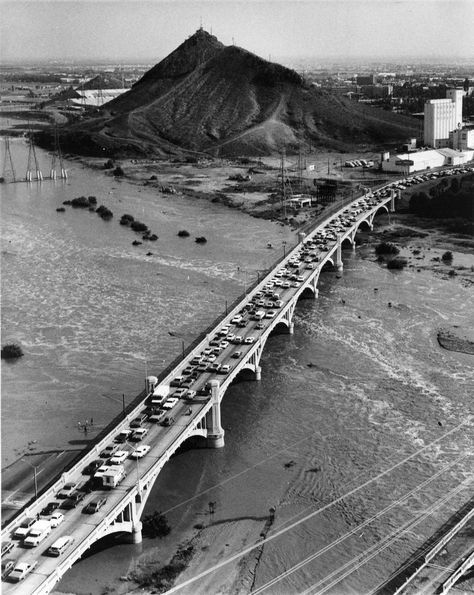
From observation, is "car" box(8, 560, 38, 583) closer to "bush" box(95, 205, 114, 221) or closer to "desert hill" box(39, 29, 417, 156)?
"bush" box(95, 205, 114, 221)

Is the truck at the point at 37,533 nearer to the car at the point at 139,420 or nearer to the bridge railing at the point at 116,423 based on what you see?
the bridge railing at the point at 116,423

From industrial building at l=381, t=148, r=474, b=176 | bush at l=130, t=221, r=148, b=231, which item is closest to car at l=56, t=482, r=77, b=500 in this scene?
bush at l=130, t=221, r=148, b=231

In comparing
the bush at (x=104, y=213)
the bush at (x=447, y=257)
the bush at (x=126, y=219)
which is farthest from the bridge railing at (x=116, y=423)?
the bush at (x=104, y=213)

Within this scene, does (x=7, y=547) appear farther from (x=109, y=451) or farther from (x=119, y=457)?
(x=109, y=451)

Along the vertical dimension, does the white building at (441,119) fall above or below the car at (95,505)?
above

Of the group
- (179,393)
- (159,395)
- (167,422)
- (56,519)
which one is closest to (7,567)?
(56,519)

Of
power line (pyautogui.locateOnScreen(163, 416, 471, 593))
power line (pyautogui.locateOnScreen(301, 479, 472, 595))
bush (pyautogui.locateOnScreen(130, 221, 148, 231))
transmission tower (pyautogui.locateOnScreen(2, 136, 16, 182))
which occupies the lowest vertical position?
power line (pyautogui.locateOnScreen(301, 479, 472, 595))

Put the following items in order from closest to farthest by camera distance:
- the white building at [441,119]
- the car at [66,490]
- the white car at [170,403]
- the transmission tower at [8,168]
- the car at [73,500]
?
1. the car at [73,500]
2. the car at [66,490]
3. the white car at [170,403]
4. the transmission tower at [8,168]
5. the white building at [441,119]
